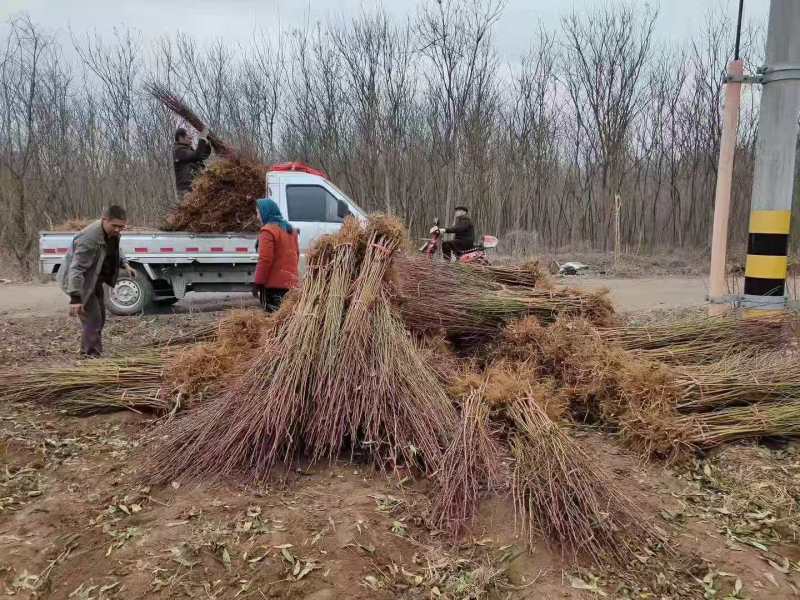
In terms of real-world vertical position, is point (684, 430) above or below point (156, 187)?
below

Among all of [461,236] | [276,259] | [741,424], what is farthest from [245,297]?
[741,424]

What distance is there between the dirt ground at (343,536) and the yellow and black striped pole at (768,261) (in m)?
1.80

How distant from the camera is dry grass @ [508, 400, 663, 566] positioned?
236cm

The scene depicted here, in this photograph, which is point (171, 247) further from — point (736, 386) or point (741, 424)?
point (741, 424)

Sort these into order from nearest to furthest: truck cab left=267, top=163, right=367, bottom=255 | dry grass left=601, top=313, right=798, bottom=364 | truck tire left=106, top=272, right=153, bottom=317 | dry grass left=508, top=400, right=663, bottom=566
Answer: dry grass left=508, top=400, right=663, bottom=566 → dry grass left=601, top=313, right=798, bottom=364 → truck tire left=106, top=272, right=153, bottom=317 → truck cab left=267, top=163, right=367, bottom=255

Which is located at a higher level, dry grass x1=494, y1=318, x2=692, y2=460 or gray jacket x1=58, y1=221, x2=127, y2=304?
gray jacket x1=58, y1=221, x2=127, y2=304

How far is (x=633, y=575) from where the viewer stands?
2.27 metres

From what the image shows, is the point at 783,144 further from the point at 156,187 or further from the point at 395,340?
the point at 156,187

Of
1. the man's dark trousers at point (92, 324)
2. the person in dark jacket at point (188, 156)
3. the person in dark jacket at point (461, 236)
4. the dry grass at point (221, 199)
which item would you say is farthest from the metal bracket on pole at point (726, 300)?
the person in dark jacket at point (188, 156)

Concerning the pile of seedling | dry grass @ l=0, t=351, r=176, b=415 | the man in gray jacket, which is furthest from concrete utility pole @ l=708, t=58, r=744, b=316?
the man in gray jacket

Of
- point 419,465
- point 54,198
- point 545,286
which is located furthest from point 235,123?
point 419,465

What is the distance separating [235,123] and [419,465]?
18.2 metres

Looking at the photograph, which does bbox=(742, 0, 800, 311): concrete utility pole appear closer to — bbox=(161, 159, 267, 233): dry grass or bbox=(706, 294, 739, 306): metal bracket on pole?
bbox=(706, 294, 739, 306): metal bracket on pole

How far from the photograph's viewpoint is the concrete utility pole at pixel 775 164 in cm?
456
